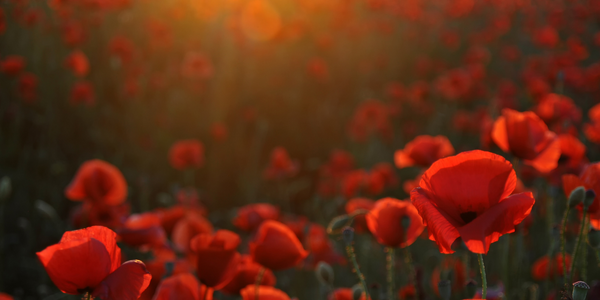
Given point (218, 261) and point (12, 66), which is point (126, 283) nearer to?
point (218, 261)

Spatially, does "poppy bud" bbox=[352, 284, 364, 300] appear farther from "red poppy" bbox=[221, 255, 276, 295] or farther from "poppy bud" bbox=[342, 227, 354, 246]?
"red poppy" bbox=[221, 255, 276, 295]

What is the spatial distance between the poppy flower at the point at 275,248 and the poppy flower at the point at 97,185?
37.5 inches

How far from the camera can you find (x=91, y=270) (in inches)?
34.5

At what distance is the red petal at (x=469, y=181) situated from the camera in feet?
2.76

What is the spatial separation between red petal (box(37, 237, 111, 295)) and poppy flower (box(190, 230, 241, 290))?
32 centimetres

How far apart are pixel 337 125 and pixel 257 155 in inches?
49.5

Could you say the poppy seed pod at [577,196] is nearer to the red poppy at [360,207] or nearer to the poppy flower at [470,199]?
the poppy flower at [470,199]

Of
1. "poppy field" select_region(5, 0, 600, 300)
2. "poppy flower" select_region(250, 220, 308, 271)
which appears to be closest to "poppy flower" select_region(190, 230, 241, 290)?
"poppy field" select_region(5, 0, 600, 300)

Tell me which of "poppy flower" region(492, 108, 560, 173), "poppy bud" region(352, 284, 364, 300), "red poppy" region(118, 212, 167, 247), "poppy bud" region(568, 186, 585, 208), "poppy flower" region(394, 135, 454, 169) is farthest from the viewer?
"poppy flower" region(394, 135, 454, 169)

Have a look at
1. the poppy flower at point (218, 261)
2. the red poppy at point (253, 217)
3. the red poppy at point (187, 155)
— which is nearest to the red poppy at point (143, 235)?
the red poppy at point (253, 217)

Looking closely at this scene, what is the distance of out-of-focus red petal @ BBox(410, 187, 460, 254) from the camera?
2.68 feet

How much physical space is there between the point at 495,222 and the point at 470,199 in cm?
7

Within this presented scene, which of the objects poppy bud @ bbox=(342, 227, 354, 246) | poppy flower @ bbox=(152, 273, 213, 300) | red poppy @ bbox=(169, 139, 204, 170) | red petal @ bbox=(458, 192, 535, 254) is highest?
red petal @ bbox=(458, 192, 535, 254)

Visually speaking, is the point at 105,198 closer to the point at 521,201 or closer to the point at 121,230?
the point at 121,230
